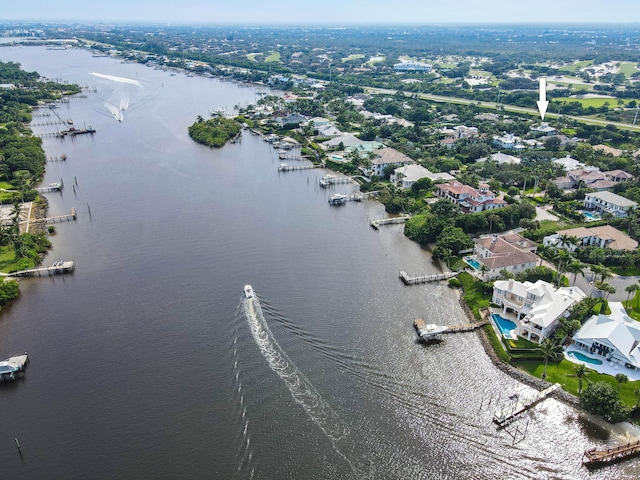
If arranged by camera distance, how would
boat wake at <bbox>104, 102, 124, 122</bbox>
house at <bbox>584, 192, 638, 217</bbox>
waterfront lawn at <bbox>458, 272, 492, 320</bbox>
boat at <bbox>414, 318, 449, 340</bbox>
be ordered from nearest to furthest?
boat at <bbox>414, 318, 449, 340</bbox> < waterfront lawn at <bbox>458, 272, 492, 320</bbox> < house at <bbox>584, 192, 638, 217</bbox> < boat wake at <bbox>104, 102, 124, 122</bbox>

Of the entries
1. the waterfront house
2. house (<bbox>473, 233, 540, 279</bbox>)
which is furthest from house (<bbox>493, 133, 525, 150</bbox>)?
the waterfront house

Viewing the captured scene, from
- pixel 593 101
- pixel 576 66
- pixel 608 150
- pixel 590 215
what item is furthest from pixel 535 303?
pixel 576 66

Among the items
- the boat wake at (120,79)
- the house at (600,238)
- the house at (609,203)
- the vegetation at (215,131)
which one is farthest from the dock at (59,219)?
the boat wake at (120,79)

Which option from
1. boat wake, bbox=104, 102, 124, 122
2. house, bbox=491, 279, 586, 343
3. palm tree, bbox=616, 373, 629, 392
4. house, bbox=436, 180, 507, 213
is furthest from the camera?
boat wake, bbox=104, 102, 124, 122

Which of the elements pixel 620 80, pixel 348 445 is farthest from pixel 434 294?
pixel 620 80

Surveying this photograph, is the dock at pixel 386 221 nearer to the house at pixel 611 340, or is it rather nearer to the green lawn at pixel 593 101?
the house at pixel 611 340

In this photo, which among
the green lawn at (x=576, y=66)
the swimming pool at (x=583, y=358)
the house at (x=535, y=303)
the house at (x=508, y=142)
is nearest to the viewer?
the swimming pool at (x=583, y=358)

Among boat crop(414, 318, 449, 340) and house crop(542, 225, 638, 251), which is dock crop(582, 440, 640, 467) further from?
house crop(542, 225, 638, 251)

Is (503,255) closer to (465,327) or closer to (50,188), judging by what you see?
(465,327)
